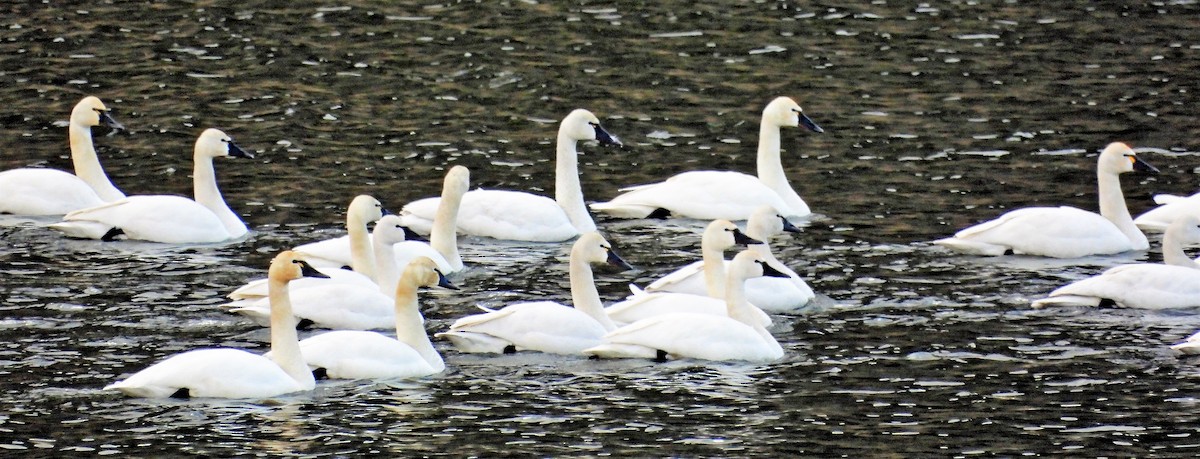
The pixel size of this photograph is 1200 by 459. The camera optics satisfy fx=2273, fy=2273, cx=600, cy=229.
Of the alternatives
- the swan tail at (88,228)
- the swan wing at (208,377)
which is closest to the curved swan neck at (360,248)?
the swan tail at (88,228)

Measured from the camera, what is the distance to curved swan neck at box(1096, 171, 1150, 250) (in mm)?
18781

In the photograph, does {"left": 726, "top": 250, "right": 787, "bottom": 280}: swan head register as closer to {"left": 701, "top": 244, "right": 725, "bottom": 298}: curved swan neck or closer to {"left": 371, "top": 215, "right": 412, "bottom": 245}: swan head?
{"left": 701, "top": 244, "right": 725, "bottom": 298}: curved swan neck

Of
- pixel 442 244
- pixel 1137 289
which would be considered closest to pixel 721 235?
pixel 442 244

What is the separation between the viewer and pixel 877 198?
20219 mm

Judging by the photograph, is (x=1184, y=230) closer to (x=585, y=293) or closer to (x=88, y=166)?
(x=585, y=293)

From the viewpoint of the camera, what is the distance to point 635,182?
21531 millimetres

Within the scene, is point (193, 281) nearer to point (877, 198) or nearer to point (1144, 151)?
point (877, 198)

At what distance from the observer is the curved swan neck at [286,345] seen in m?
13.8

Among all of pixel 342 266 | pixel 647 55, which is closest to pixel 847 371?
pixel 342 266

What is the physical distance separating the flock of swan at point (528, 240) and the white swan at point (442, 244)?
17 mm

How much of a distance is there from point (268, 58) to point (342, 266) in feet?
33.2

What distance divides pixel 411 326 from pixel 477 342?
0.58m

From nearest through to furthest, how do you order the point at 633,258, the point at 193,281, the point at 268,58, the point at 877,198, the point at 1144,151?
the point at 193,281, the point at 633,258, the point at 877,198, the point at 1144,151, the point at 268,58

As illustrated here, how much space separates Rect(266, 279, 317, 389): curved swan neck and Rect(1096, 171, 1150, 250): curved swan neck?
781 centimetres
